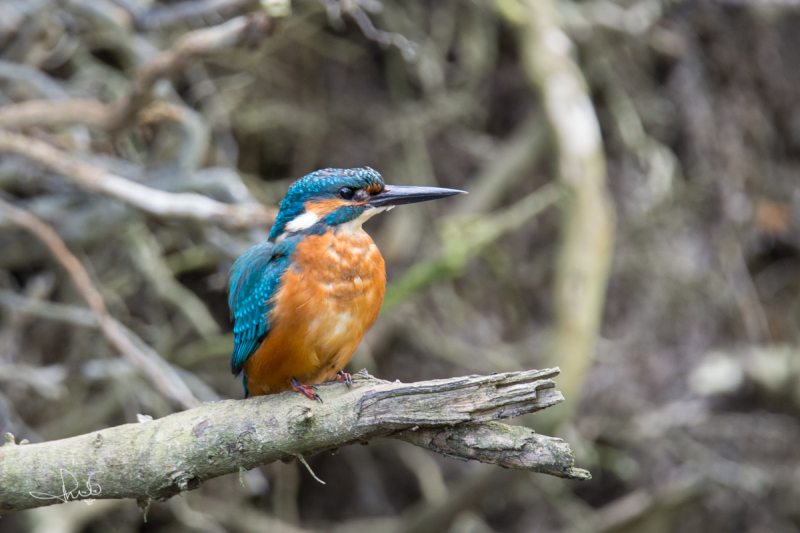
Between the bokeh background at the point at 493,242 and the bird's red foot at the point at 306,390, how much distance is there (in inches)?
67.3

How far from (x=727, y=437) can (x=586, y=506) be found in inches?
46.2

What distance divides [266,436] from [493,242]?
9.29ft

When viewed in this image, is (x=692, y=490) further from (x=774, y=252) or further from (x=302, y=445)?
(x=302, y=445)

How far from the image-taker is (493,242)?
14.1 feet

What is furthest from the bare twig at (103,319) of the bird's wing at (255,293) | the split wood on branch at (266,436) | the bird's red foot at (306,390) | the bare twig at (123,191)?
the split wood on branch at (266,436)

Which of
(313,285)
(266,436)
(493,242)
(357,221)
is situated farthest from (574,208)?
(266,436)

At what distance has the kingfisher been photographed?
2074 mm

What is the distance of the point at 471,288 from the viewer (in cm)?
546

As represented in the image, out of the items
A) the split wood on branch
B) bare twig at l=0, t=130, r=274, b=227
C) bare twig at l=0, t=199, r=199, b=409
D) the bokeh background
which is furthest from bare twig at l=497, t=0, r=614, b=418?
the split wood on branch

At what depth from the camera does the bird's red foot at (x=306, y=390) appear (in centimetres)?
178

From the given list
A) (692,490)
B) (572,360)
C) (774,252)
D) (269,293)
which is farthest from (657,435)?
(269,293)

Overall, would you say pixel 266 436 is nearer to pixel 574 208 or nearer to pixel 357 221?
pixel 357 221

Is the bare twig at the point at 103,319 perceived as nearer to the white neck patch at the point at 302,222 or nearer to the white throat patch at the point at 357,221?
the white neck patch at the point at 302,222

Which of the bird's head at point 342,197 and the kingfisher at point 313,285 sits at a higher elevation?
the bird's head at point 342,197
